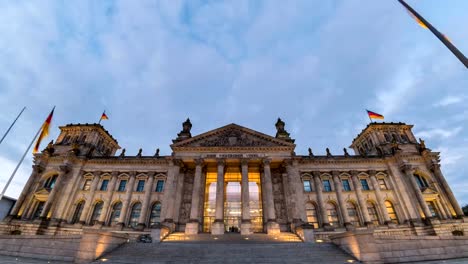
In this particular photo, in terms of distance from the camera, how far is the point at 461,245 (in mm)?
14781

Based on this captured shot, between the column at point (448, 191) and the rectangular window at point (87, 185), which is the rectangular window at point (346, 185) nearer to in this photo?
the column at point (448, 191)

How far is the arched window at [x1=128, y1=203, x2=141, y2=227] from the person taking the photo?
29.1m

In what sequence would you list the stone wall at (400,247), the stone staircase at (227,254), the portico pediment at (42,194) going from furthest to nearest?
the portico pediment at (42,194) < the stone staircase at (227,254) < the stone wall at (400,247)

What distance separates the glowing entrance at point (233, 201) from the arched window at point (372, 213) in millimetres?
15492

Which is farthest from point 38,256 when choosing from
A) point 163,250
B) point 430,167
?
point 430,167

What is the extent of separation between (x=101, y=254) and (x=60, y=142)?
101 ft

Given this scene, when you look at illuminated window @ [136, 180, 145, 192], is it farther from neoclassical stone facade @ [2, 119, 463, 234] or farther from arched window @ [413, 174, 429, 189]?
arched window @ [413, 174, 429, 189]

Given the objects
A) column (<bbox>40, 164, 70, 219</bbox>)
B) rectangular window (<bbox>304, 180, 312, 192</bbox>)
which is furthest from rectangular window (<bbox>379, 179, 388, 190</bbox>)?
column (<bbox>40, 164, 70, 219</bbox>)

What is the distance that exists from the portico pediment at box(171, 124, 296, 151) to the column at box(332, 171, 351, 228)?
8.57 meters

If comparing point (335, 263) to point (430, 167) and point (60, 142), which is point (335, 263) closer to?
point (430, 167)

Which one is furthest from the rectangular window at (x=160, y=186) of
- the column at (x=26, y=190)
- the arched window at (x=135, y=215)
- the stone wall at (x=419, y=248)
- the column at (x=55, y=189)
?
the stone wall at (x=419, y=248)

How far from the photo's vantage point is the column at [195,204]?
2402 cm

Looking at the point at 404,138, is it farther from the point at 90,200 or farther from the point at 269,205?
the point at 90,200

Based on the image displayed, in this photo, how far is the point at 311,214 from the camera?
29.2m
